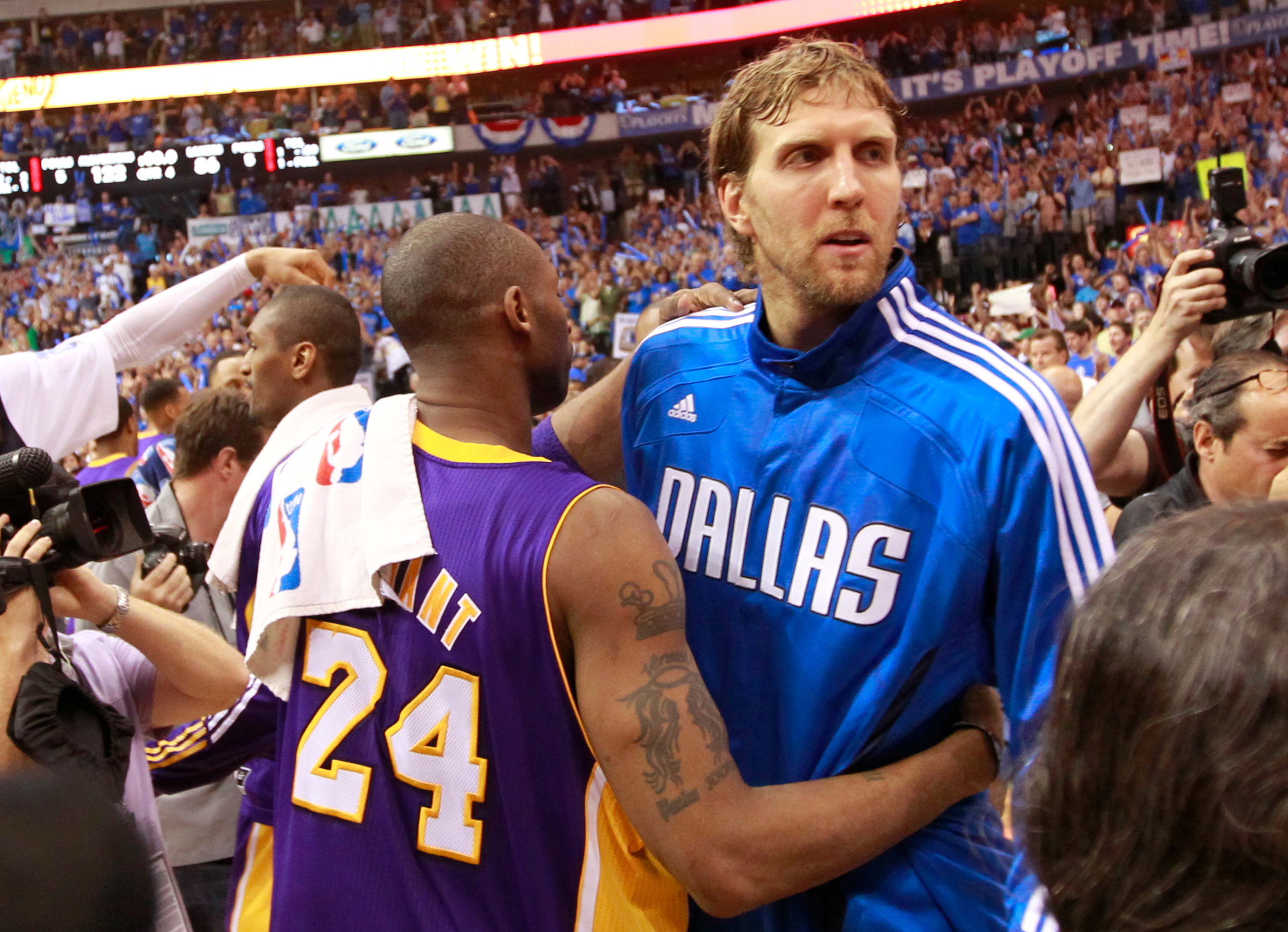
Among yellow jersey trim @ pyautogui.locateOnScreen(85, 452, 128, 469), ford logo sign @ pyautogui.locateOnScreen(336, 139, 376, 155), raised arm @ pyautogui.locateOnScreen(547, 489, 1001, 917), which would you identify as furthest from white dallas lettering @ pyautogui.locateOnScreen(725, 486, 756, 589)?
ford logo sign @ pyautogui.locateOnScreen(336, 139, 376, 155)

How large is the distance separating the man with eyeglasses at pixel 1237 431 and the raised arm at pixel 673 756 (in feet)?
5.08

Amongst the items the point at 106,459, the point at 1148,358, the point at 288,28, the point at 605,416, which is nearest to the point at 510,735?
the point at 605,416

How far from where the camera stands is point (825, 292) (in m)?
1.84

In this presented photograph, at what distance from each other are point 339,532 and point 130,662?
0.97 metres

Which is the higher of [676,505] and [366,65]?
[366,65]

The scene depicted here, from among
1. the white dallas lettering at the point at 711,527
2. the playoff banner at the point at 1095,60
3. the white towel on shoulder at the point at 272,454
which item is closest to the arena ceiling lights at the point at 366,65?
the playoff banner at the point at 1095,60

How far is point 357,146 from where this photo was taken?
24234mm

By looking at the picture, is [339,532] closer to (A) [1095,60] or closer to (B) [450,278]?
(B) [450,278]

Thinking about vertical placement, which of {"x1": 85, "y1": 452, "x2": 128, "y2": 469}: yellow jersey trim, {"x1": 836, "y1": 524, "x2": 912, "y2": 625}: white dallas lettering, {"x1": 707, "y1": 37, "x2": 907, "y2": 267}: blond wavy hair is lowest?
{"x1": 85, "y1": 452, "x2": 128, "y2": 469}: yellow jersey trim

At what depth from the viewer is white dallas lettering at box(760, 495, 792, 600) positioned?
181 cm

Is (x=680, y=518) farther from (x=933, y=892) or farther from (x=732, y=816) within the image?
(x=933, y=892)

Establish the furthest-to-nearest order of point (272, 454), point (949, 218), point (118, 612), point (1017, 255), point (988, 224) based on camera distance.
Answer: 1. point (949, 218)
2. point (988, 224)
3. point (1017, 255)
4. point (272, 454)
5. point (118, 612)

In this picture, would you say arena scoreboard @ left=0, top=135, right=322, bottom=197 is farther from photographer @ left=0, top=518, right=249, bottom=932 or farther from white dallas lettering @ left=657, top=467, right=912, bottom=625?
white dallas lettering @ left=657, top=467, right=912, bottom=625

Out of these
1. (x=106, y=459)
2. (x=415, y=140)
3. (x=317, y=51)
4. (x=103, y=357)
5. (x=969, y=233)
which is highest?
(x=317, y=51)
